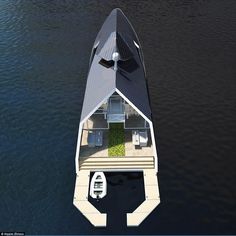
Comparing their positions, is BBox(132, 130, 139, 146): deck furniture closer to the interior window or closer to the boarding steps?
the boarding steps

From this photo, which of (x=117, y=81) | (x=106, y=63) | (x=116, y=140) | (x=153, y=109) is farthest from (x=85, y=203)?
(x=153, y=109)

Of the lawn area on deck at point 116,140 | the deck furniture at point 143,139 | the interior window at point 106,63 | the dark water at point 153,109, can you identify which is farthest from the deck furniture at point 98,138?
the interior window at point 106,63

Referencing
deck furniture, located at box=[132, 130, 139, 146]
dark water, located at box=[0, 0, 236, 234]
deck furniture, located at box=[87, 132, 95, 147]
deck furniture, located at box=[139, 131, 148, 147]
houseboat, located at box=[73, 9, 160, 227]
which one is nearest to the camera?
dark water, located at box=[0, 0, 236, 234]

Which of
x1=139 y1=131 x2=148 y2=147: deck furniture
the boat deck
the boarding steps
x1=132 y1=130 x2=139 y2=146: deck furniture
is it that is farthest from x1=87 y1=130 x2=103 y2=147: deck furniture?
x1=139 y1=131 x2=148 y2=147: deck furniture

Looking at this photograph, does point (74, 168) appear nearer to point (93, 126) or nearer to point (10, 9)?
point (93, 126)

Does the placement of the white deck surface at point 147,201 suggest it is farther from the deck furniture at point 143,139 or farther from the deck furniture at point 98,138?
the deck furniture at point 98,138

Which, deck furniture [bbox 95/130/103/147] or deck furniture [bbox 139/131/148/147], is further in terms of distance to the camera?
deck furniture [bbox 95/130/103/147]

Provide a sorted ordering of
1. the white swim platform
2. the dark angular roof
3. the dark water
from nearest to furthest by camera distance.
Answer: the white swim platform, the dark water, the dark angular roof

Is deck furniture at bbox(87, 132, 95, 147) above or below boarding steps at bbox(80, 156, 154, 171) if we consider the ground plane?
above

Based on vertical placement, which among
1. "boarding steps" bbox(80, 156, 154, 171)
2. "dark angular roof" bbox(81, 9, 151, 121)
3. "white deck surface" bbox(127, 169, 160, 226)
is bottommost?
"white deck surface" bbox(127, 169, 160, 226)
